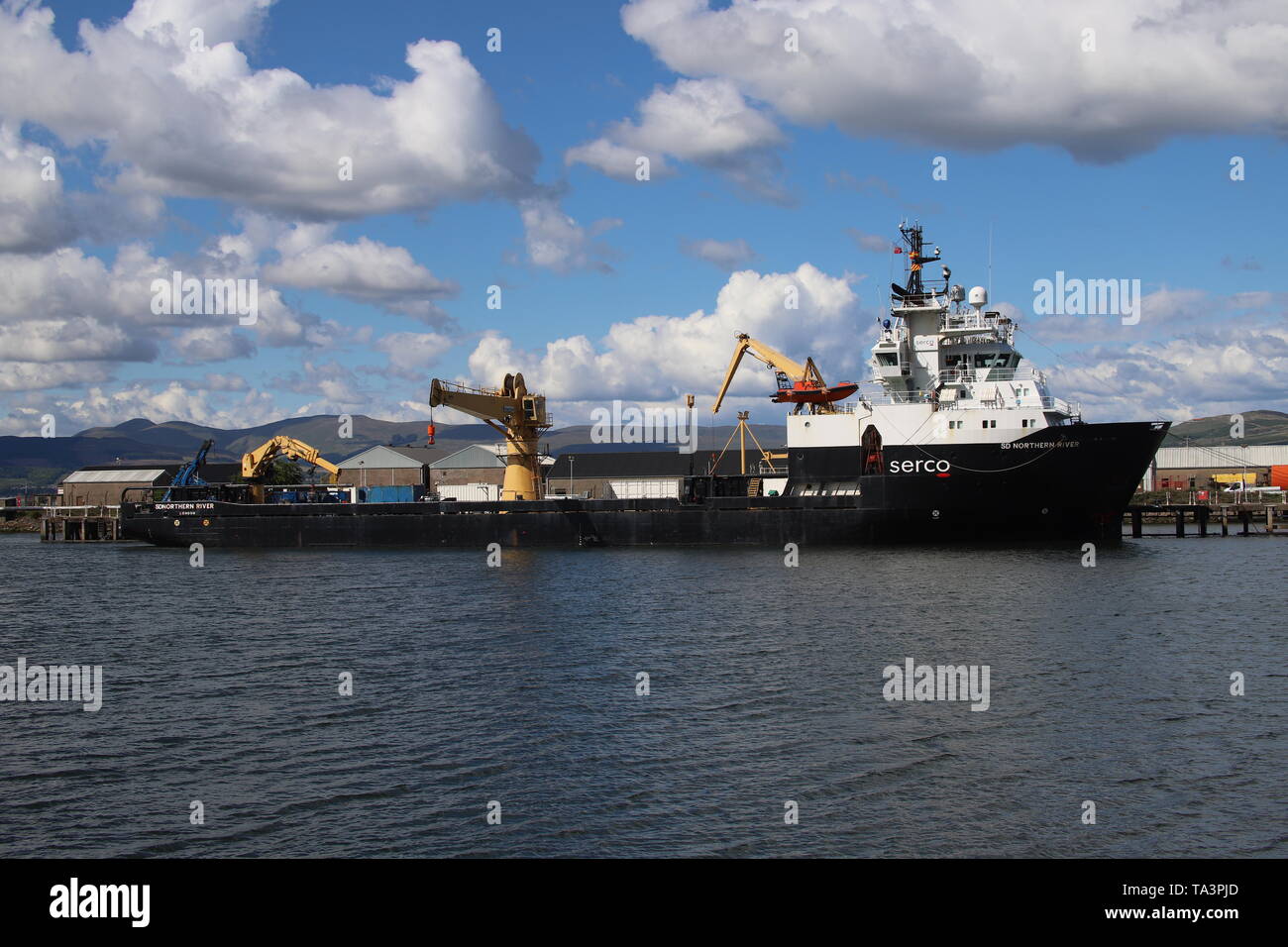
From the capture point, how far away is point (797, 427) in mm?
46719

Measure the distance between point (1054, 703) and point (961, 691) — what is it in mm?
1517

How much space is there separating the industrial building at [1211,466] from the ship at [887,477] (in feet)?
180

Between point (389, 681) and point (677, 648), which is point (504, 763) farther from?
point (677, 648)

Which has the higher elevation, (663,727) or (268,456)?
(268,456)

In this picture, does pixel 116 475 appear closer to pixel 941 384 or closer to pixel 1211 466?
pixel 941 384

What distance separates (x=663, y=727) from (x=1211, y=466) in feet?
323

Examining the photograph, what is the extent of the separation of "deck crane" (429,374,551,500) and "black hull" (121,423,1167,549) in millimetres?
2953

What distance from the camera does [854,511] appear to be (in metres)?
43.6

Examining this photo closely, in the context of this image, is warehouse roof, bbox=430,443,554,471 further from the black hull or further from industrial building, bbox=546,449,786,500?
the black hull

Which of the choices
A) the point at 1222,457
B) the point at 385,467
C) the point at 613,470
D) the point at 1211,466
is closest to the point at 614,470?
the point at 613,470

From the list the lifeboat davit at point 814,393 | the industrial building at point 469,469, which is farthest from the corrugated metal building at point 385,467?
the lifeboat davit at point 814,393

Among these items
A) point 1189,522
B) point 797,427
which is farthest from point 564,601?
point 1189,522
